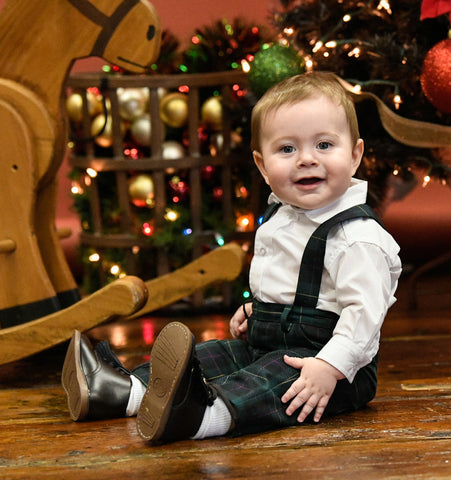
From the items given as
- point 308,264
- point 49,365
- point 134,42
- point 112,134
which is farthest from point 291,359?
point 112,134

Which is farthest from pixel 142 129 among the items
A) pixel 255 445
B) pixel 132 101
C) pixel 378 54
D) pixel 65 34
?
pixel 255 445

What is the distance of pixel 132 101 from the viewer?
1925 millimetres

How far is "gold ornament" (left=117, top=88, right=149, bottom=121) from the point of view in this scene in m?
1.92

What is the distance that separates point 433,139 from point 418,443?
716 mm

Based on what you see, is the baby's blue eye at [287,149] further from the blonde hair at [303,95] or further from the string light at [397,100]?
the string light at [397,100]

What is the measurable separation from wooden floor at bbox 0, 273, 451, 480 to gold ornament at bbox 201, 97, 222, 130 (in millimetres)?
781

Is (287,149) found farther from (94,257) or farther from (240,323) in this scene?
(94,257)

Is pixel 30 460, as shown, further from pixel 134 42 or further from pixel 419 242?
pixel 419 242

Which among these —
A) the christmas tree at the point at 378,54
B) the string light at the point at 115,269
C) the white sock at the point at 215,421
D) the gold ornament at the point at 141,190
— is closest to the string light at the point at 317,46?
the christmas tree at the point at 378,54

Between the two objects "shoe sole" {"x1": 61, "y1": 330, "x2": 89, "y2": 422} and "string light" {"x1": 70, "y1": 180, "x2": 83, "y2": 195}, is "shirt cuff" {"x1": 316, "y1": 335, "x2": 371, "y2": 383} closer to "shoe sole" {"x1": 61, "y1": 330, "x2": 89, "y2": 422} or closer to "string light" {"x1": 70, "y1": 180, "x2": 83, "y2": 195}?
"shoe sole" {"x1": 61, "y1": 330, "x2": 89, "y2": 422}

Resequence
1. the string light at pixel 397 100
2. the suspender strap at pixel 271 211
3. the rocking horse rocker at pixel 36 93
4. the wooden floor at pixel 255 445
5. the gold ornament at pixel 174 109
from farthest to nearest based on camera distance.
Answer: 1. the gold ornament at pixel 174 109
2. the string light at pixel 397 100
3. the rocking horse rocker at pixel 36 93
4. the suspender strap at pixel 271 211
5. the wooden floor at pixel 255 445

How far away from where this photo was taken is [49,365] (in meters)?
1.55

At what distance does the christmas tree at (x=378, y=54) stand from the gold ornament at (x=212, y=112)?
212 mm

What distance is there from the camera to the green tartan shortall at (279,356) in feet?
3.58
